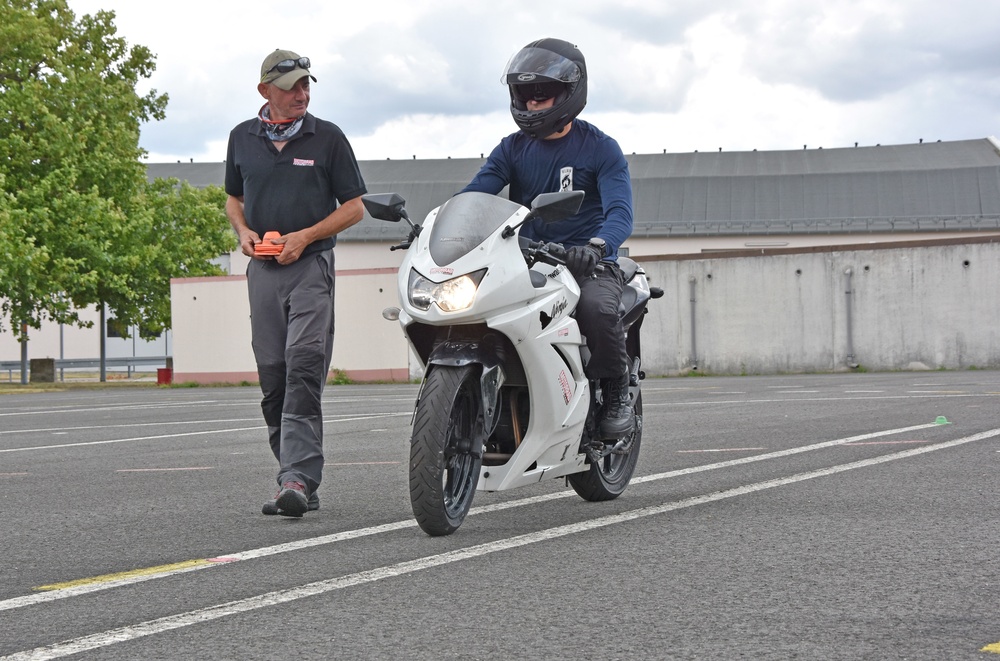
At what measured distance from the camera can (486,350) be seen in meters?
5.70

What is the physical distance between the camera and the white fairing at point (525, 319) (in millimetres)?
5566

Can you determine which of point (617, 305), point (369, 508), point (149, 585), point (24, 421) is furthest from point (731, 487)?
point (24, 421)

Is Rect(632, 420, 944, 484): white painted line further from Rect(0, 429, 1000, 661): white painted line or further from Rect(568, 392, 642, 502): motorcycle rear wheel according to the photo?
Rect(0, 429, 1000, 661): white painted line

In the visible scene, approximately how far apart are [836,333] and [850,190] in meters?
31.1

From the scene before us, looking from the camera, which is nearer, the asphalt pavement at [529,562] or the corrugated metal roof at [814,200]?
the asphalt pavement at [529,562]

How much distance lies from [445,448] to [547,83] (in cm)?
190

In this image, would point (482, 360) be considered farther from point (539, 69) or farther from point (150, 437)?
point (150, 437)

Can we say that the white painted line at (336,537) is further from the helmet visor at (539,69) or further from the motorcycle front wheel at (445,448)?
the helmet visor at (539,69)

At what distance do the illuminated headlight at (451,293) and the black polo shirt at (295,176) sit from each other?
56.5 inches

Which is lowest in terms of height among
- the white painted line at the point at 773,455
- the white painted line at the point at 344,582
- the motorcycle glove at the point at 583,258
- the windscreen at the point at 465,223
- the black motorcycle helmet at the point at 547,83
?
the white painted line at the point at 344,582

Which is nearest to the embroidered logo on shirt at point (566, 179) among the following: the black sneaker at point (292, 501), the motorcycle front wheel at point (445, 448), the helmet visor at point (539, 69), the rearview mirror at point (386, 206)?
the helmet visor at point (539, 69)

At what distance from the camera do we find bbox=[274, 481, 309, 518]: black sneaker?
6246 mm

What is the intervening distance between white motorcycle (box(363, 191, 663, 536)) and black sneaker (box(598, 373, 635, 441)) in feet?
1.13

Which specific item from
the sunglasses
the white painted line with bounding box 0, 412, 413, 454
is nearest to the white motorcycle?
the sunglasses
